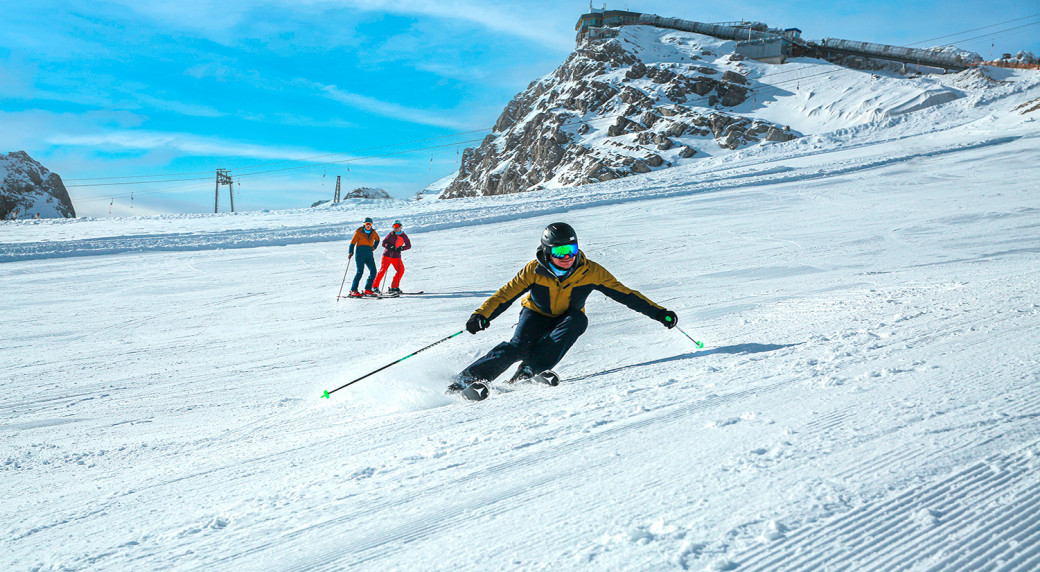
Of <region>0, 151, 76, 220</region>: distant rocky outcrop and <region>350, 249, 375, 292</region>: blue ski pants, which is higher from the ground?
<region>0, 151, 76, 220</region>: distant rocky outcrop

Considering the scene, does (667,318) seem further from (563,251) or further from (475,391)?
(475,391)

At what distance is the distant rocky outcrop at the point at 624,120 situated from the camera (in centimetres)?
5025

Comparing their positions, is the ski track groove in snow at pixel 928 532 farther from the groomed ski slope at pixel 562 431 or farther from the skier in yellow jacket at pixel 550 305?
the skier in yellow jacket at pixel 550 305

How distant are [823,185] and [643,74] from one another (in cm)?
5511

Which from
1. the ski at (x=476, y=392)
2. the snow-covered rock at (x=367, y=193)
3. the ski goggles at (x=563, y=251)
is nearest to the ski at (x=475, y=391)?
the ski at (x=476, y=392)

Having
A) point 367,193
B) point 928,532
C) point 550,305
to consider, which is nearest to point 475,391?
point 550,305

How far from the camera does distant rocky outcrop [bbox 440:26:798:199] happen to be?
5025 centimetres

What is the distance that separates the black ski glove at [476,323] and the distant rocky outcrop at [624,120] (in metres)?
44.1

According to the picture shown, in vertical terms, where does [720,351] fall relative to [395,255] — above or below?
below

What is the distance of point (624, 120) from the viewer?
59.5 meters

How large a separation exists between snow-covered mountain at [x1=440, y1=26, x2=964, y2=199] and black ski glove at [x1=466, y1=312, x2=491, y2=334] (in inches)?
1732

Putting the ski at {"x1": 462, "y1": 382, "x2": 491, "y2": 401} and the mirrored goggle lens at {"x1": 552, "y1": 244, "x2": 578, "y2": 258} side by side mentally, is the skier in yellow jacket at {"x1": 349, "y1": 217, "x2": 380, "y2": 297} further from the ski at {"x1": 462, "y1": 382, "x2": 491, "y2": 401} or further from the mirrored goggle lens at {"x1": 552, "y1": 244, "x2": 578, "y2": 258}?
the ski at {"x1": 462, "y1": 382, "x2": 491, "y2": 401}

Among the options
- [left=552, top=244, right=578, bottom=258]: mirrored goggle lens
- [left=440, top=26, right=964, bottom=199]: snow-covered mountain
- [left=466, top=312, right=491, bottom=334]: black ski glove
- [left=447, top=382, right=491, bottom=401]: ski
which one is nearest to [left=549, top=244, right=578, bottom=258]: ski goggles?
[left=552, top=244, right=578, bottom=258]: mirrored goggle lens

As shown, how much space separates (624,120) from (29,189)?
6576 cm
